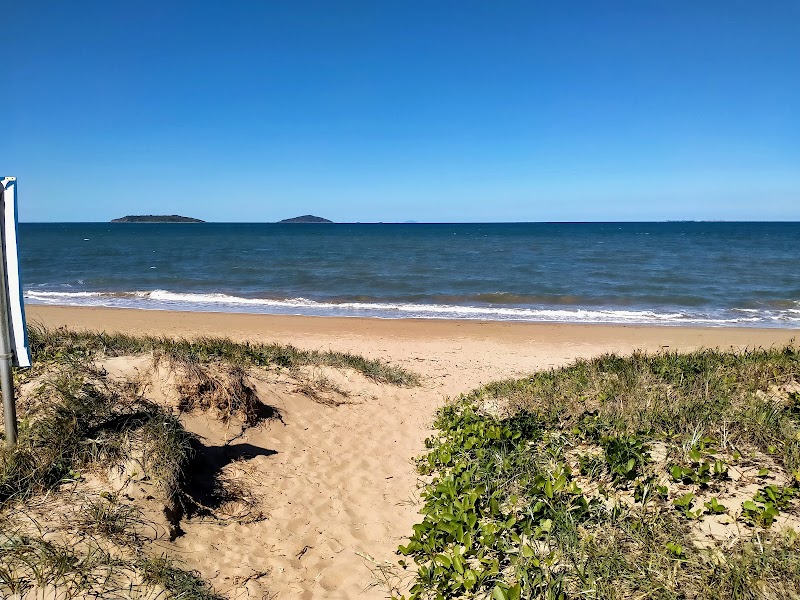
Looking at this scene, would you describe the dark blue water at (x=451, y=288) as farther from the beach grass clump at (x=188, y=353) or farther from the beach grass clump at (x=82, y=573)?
the beach grass clump at (x=82, y=573)

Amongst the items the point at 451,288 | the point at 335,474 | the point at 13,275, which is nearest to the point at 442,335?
the point at 335,474

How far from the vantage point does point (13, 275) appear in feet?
11.6

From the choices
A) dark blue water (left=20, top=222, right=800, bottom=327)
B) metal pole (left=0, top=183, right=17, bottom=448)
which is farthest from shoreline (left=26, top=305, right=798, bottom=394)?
metal pole (left=0, top=183, right=17, bottom=448)

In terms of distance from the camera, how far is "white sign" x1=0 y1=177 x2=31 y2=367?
345 centimetres

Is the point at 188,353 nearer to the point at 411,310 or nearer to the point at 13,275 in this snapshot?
→ the point at 13,275

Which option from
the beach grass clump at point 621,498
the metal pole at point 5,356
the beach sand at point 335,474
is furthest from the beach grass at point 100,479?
the beach grass clump at point 621,498

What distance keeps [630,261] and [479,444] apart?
1606 inches

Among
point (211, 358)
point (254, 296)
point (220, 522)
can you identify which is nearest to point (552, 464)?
point (220, 522)

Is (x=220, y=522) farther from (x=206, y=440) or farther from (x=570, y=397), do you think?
(x=570, y=397)

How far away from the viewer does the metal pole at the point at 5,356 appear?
3514 mm

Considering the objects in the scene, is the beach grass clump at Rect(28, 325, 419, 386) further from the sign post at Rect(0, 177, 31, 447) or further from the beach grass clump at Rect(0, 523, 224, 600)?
the beach grass clump at Rect(0, 523, 224, 600)

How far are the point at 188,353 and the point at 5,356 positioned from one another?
11.2ft

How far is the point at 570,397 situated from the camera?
5945mm

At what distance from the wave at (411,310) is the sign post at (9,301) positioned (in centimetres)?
1622
